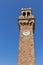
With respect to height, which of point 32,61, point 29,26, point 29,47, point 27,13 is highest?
point 27,13

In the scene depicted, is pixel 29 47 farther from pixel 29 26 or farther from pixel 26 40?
pixel 29 26

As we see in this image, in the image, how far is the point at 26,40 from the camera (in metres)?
32.7

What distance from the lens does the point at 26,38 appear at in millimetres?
32906

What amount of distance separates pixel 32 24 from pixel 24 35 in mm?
2624

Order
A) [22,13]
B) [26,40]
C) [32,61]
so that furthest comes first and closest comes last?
[22,13], [26,40], [32,61]

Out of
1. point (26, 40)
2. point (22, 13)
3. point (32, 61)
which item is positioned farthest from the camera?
point (22, 13)

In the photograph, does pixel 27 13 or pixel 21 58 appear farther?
pixel 27 13

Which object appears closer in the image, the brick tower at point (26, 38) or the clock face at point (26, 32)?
the brick tower at point (26, 38)

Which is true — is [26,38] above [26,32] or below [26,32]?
below

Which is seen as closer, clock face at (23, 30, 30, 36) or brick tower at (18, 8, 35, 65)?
brick tower at (18, 8, 35, 65)

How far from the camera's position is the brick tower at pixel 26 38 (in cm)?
3089

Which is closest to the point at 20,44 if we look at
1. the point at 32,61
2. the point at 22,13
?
the point at 32,61

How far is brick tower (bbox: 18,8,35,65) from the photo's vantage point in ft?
101

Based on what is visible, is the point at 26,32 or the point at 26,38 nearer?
the point at 26,38
